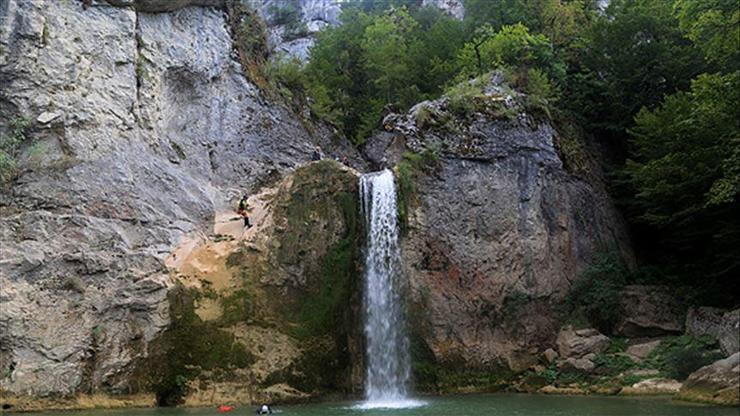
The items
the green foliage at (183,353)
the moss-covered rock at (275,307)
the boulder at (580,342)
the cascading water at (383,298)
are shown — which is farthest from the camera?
the boulder at (580,342)

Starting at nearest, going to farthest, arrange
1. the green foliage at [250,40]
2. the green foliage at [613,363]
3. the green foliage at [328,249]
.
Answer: the green foliage at [613,363], the green foliage at [328,249], the green foliage at [250,40]

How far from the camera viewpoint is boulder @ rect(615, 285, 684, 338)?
2256cm

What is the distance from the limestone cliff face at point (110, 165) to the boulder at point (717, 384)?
44.8 ft

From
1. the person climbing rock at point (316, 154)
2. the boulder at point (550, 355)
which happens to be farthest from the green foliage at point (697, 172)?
the person climbing rock at point (316, 154)

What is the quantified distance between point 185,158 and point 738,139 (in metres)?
17.7

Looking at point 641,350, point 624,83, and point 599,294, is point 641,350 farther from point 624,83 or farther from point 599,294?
point 624,83

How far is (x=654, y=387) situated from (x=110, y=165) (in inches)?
689

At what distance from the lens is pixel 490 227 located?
78.8ft

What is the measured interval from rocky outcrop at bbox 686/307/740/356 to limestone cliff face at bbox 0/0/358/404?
50.6ft

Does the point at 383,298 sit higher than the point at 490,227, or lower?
lower

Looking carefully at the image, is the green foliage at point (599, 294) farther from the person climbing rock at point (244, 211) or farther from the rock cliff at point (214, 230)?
the person climbing rock at point (244, 211)

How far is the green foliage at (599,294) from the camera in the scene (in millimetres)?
23156

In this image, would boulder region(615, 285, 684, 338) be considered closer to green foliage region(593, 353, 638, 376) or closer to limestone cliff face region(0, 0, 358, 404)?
green foliage region(593, 353, 638, 376)

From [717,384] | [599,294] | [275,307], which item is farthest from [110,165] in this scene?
[717,384]
